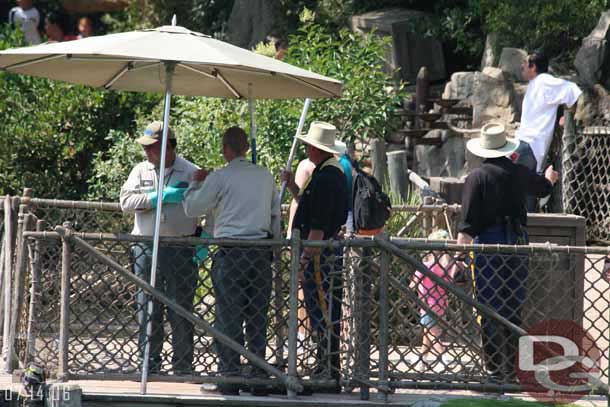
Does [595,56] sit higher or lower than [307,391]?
higher

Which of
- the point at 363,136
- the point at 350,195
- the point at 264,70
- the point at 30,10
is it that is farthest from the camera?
the point at 30,10

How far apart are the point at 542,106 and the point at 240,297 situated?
6.25m

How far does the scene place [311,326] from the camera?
23.7 ft

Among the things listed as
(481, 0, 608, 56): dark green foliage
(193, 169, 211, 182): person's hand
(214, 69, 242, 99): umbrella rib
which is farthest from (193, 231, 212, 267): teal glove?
(481, 0, 608, 56): dark green foliage

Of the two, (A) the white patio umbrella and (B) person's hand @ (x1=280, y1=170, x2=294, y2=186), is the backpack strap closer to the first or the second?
(B) person's hand @ (x1=280, y1=170, x2=294, y2=186)

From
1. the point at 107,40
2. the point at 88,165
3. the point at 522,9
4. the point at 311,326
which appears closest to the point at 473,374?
the point at 311,326

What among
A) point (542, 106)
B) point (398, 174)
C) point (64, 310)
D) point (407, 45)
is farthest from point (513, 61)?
point (64, 310)

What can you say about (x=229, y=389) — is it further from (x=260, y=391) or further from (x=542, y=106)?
(x=542, y=106)

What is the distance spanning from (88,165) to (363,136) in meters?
3.14

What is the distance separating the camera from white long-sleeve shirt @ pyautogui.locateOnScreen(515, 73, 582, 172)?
12312mm

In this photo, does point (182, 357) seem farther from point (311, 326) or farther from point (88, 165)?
point (88, 165)

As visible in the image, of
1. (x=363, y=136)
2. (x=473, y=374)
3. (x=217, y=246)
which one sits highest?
(x=363, y=136)

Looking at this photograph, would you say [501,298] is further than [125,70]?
No

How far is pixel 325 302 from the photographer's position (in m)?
7.15
